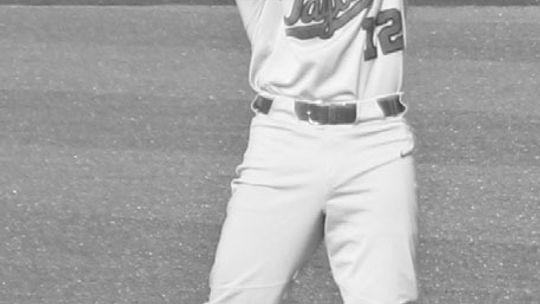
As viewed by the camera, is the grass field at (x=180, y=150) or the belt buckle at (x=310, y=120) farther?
the grass field at (x=180, y=150)

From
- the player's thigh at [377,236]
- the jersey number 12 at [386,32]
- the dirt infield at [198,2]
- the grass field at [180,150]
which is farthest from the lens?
the dirt infield at [198,2]

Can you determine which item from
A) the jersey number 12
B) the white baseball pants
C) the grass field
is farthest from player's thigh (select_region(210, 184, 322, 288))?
the grass field

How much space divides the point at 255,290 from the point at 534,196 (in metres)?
4.01

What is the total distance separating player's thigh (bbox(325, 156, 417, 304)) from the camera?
10.3 feet

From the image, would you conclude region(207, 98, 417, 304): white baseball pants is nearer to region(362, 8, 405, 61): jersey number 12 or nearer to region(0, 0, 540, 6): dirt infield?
region(362, 8, 405, 61): jersey number 12

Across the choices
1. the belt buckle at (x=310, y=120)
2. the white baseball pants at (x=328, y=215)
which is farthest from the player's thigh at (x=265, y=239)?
the belt buckle at (x=310, y=120)

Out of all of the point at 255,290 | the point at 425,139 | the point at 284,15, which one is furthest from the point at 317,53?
the point at 425,139

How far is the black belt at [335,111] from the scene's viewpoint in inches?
126

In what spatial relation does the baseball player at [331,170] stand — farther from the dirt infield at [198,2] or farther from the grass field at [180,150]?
the dirt infield at [198,2]

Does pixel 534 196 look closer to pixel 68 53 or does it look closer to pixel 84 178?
pixel 84 178

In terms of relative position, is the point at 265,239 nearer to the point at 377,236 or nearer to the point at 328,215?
the point at 328,215

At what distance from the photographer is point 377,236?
313 centimetres

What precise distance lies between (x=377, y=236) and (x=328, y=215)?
134 millimetres

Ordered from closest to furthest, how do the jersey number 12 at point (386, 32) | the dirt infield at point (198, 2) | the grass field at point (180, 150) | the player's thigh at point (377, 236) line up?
the player's thigh at point (377, 236), the jersey number 12 at point (386, 32), the grass field at point (180, 150), the dirt infield at point (198, 2)
